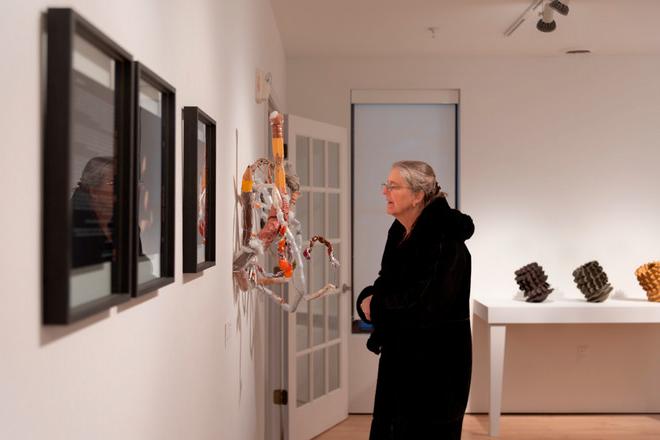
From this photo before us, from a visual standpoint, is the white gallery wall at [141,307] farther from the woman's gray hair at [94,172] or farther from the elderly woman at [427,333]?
the elderly woman at [427,333]

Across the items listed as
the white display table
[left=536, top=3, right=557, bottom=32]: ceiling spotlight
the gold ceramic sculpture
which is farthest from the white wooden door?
the gold ceramic sculpture

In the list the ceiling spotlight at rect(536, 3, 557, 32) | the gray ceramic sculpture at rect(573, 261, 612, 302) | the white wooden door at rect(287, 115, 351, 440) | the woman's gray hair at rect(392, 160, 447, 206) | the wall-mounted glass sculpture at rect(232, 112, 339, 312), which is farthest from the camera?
the gray ceramic sculpture at rect(573, 261, 612, 302)

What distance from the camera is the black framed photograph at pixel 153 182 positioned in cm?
131

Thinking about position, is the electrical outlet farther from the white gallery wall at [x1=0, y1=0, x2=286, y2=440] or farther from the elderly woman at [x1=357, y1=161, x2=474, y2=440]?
the white gallery wall at [x1=0, y1=0, x2=286, y2=440]

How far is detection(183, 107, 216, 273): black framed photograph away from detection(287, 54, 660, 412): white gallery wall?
3592mm

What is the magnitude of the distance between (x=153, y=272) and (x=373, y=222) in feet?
14.2

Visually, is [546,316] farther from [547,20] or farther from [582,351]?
[547,20]

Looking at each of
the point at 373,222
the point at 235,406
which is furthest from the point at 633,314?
the point at 235,406

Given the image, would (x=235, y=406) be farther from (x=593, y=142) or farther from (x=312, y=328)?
(x=593, y=142)

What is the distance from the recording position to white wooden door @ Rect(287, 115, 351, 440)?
4754mm

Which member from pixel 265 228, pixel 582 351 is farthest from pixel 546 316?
pixel 265 228

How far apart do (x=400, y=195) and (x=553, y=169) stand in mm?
2896

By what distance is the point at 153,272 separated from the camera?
1.48 metres

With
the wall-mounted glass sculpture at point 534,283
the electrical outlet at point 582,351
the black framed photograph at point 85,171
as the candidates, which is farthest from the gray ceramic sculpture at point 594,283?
the black framed photograph at point 85,171
